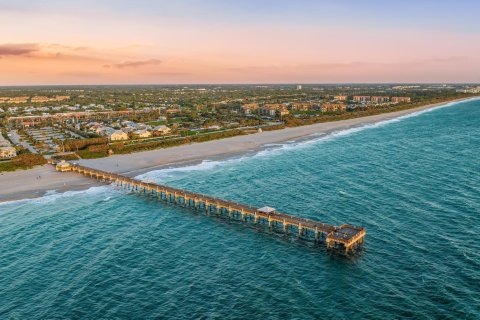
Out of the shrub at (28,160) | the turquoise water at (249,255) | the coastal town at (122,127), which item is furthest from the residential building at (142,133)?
the turquoise water at (249,255)

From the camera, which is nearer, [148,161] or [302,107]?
[148,161]

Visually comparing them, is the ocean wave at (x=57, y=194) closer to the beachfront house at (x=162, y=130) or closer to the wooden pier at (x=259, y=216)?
the wooden pier at (x=259, y=216)

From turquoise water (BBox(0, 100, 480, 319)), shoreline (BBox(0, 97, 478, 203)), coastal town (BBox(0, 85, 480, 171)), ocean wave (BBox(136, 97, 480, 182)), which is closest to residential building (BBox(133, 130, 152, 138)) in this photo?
coastal town (BBox(0, 85, 480, 171))

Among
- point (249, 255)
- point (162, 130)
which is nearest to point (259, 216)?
point (249, 255)

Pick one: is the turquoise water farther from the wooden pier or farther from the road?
the road

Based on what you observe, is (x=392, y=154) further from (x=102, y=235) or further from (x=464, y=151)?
(x=102, y=235)

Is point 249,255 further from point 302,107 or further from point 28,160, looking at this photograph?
point 302,107

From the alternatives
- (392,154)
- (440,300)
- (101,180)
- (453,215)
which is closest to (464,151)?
(392,154)
